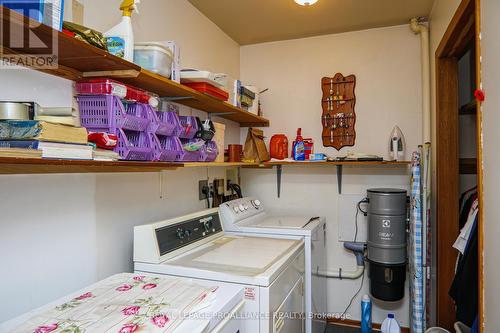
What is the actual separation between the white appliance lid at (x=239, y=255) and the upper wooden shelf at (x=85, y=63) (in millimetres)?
880

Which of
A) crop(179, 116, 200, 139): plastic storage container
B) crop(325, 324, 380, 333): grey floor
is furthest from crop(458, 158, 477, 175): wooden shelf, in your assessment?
crop(179, 116, 200, 139): plastic storage container

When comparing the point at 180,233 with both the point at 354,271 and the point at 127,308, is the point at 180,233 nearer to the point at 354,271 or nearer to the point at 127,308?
the point at 127,308

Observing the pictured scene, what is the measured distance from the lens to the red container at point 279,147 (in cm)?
287

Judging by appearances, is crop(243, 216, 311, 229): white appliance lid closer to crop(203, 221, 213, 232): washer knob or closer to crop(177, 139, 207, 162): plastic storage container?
crop(203, 221, 213, 232): washer knob

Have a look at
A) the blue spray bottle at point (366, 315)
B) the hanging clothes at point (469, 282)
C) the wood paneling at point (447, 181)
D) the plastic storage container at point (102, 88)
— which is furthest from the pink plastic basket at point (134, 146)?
the blue spray bottle at point (366, 315)

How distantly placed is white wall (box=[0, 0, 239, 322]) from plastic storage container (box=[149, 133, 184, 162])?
0.26m

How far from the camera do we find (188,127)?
71.0 inches

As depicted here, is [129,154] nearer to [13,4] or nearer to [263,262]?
[13,4]

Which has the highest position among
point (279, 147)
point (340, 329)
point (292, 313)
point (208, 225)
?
point (279, 147)

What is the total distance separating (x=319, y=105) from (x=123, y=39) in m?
1.95

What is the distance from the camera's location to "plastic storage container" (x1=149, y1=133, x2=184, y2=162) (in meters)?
1.54

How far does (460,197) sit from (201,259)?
1.79 meters

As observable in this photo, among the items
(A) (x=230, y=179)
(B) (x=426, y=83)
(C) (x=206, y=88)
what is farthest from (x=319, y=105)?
(C) (x=206, y=88)

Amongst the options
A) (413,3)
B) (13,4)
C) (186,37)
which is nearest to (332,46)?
(413,3)
